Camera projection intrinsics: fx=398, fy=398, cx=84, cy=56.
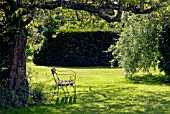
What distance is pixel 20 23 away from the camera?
9695 millimetres

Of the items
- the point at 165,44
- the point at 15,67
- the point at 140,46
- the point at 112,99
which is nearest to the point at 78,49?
the point at 140,46

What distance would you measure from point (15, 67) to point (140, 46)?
23.3 feet

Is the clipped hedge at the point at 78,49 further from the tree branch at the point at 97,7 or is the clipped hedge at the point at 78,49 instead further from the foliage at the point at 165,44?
the tree branch at the point at 97,7

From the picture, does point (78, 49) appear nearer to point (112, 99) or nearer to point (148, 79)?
point (148, 79)

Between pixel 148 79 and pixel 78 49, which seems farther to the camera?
pixel 78 49

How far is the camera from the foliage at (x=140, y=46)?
1579cm

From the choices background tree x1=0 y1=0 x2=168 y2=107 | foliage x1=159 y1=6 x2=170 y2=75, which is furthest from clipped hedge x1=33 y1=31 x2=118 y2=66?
background tree x1=0 y1=0 x2=168 y2=107

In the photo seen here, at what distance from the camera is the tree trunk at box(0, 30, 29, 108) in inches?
386

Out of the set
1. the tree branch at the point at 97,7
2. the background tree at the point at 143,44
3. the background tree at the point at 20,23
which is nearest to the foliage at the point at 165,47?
the background tree at the point at 143,44

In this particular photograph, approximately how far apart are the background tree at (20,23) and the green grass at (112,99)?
745mm

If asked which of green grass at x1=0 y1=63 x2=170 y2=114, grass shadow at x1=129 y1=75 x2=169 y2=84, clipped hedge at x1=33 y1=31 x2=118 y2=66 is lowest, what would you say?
grass shadow at x1=129 y1=75 x2=169 y2=84

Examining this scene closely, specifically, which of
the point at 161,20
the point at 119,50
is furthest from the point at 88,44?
the point at 161,20

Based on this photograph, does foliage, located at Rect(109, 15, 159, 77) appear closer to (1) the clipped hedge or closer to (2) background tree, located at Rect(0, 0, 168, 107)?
(2) background tree, located at Rect(0, 0, 168, 107)

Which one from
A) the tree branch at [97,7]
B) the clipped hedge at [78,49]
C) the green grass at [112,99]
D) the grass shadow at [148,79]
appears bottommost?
the grass shadow at [148,79]
